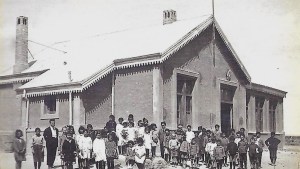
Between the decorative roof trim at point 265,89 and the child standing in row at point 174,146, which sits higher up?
the decorative roof trim at point 265,89

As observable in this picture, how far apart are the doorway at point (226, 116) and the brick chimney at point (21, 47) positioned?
27.9 feet

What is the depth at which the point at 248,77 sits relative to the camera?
63.9 feet

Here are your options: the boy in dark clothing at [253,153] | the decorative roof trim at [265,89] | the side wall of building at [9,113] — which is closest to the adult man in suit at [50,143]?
the side wall of building at [9,113]

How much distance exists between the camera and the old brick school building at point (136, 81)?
559 inches

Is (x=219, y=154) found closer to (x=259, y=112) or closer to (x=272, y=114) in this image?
(x=259, y=112)

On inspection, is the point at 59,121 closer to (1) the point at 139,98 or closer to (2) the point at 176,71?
(1) the point at 139,98

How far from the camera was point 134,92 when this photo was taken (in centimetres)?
1459

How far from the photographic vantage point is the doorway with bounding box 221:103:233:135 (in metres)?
18.6

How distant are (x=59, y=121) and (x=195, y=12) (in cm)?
558

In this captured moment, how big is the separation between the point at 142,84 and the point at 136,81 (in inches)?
10.3

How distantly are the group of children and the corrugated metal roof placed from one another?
95.0 inches

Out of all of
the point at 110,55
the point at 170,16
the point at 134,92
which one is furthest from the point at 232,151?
the point at 170,16

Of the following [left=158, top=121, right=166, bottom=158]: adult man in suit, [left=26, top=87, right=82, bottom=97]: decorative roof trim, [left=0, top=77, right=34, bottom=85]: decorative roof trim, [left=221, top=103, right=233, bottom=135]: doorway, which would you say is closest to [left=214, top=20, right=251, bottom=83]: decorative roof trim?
[left=221, top=103, right=233, bottom=135]: doorway

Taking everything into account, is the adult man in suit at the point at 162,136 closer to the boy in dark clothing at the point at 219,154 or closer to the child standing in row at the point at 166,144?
the child standing in row at the point at 166,144
